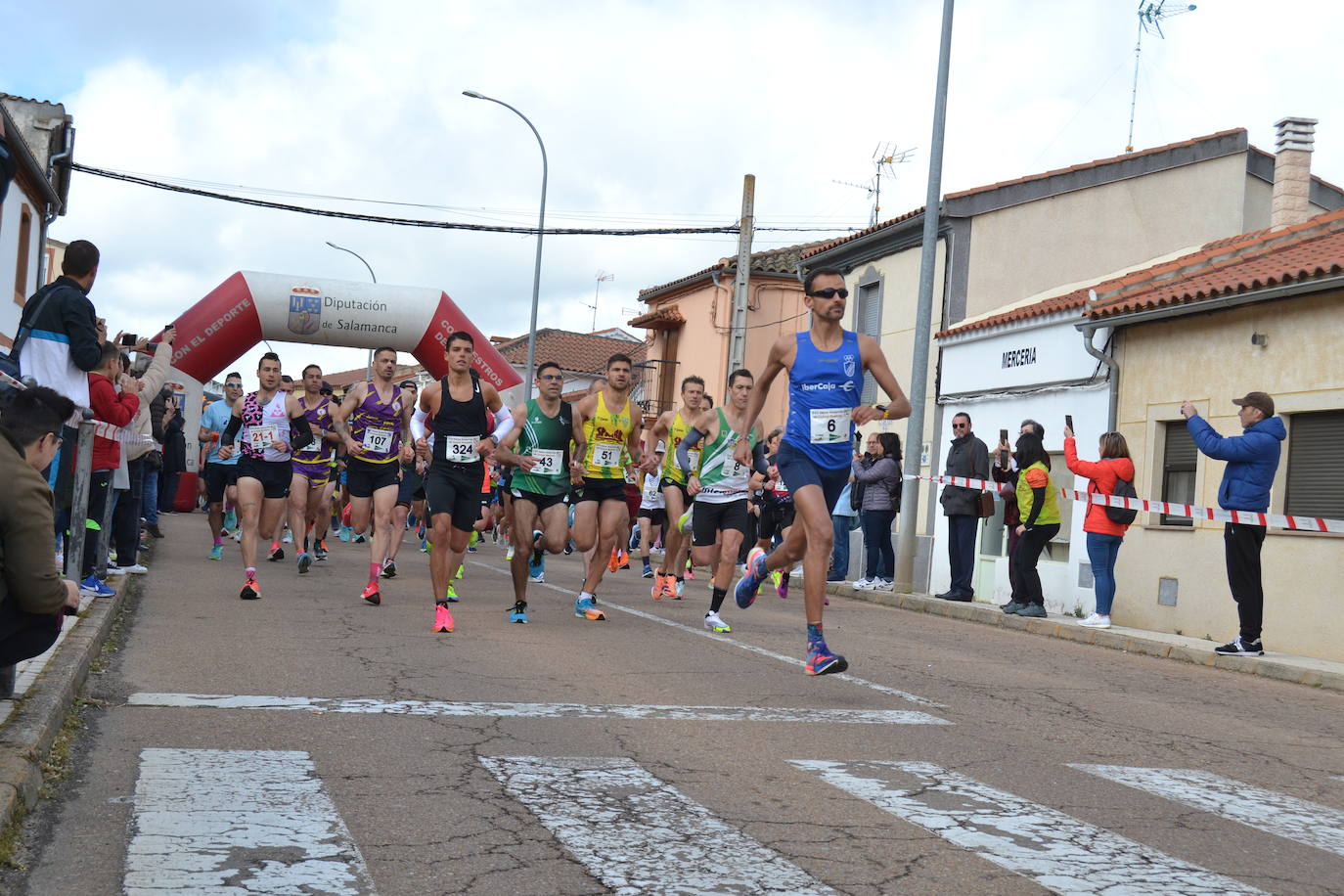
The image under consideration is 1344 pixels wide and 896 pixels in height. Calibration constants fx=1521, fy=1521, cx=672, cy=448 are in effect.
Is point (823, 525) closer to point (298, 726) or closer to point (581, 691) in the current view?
point (581, 691)

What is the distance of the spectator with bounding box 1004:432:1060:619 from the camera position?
15789 millimetres

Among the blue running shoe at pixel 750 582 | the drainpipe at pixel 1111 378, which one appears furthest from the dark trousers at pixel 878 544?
the blue running shoe at pixel 750 582

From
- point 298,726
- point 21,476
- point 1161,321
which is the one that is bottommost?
point 298,726

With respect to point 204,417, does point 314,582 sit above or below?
below

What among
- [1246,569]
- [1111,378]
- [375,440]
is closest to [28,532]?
[375,440]

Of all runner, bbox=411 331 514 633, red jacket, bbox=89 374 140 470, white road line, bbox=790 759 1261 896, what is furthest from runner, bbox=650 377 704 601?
white road line, bbox=790 759 1261 896

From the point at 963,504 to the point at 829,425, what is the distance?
10.1 meters

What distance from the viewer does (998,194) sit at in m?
25.1

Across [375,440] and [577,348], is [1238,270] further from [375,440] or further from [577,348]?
[577,348]

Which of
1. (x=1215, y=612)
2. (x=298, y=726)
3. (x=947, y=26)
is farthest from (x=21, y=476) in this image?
(x=947, y=26)

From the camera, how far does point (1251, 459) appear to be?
1262 cm

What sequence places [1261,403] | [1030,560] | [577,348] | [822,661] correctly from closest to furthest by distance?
1. [822,661]
2. [1261,403]
3. [1030,560]
4. [577,348]

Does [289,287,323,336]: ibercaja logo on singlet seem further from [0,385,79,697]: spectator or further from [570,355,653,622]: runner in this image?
[0,385,79,697]: spectator

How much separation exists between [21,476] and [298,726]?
210 centimetres
